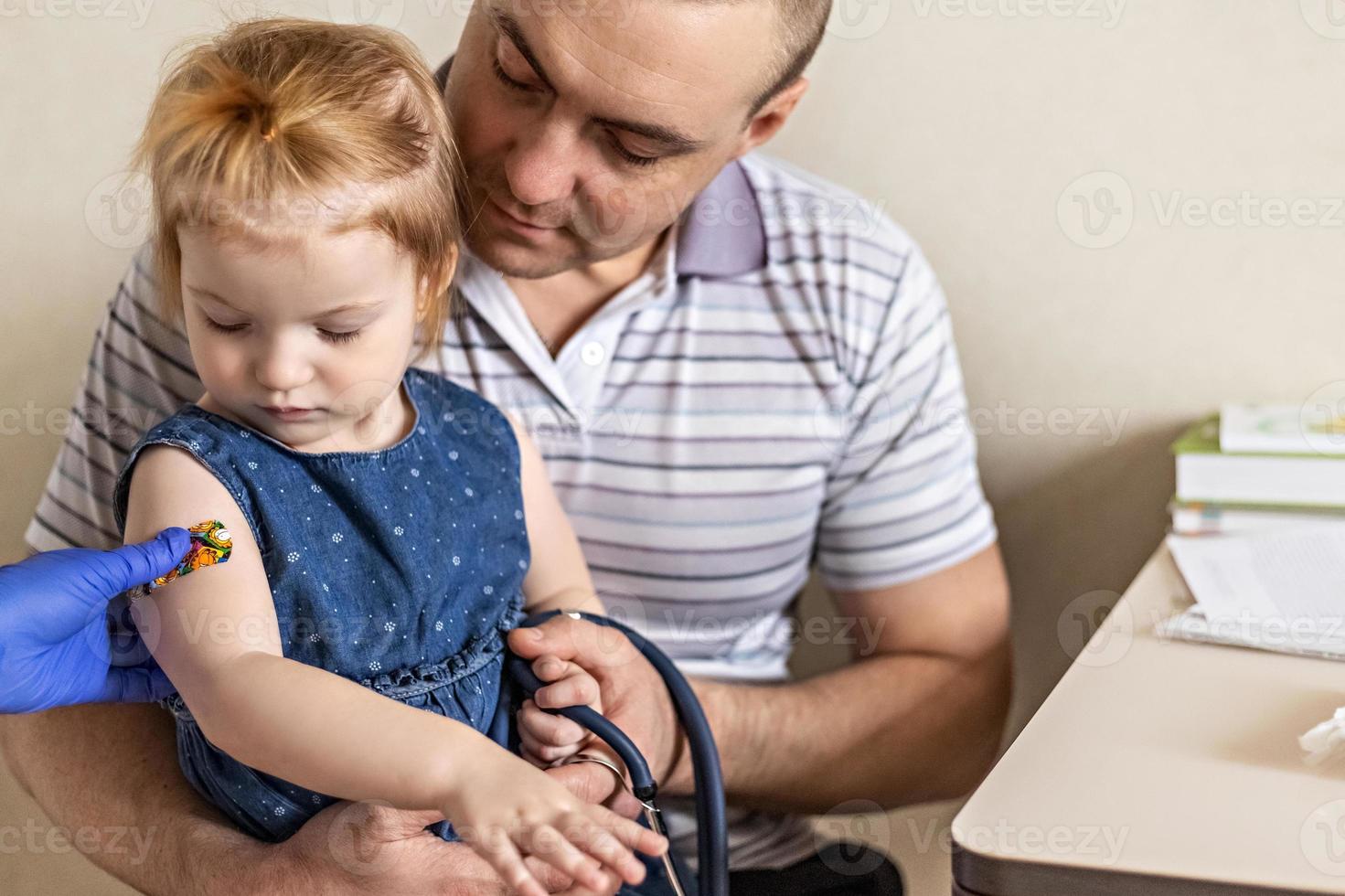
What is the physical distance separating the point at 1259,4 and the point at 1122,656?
30.5 inches

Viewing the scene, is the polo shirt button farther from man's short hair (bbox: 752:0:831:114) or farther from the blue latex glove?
the blue latex glove

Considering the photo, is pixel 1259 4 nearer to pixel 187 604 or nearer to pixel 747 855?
pixel 747 855

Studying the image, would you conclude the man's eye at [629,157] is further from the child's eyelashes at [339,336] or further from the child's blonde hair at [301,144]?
the child's eyelashes at [339,336]

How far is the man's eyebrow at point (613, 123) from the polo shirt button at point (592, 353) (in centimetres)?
22

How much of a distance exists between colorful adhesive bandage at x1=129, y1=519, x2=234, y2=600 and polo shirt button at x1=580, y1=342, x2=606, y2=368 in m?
0.48

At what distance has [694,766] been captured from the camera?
1.05 m

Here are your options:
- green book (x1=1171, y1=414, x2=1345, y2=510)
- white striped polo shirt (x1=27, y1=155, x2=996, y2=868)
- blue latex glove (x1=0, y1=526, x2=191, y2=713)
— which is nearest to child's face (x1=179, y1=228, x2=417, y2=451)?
blue latex glove (x1=0, y1=526, x2=191, y2=713)

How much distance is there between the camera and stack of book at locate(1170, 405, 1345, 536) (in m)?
1.34

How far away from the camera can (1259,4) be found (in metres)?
1.40

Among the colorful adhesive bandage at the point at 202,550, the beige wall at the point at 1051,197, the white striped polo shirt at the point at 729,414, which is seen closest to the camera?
the colorful adhesive bandage at the point at 202,550

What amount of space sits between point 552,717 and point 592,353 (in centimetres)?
41

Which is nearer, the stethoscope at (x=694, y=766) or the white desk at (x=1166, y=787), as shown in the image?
the white desk at (x=1166, y=787)

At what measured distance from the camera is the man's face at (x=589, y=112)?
1.06m

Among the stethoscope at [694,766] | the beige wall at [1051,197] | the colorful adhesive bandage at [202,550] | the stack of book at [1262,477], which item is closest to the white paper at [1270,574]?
the stack of book at [1262,477]
